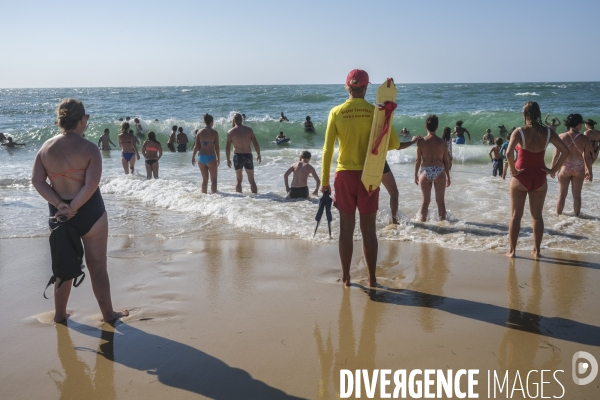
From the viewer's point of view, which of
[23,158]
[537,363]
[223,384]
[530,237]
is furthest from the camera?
[23,158]

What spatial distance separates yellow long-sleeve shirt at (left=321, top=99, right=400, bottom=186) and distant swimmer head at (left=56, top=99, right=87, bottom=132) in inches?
74.1

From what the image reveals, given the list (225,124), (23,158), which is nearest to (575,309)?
(23,158)

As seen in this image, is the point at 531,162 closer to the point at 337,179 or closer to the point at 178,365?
the point at 337,179

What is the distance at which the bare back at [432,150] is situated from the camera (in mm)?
7275

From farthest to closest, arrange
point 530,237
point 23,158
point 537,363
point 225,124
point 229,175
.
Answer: point 225,124 → point 23,158 → point 229,175 → point 530,237 → point 537,363

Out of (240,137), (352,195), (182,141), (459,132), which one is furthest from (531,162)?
(182,141)

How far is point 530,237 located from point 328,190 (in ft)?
10.9

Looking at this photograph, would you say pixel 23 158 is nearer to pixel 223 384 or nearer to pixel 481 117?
pixel 223 384

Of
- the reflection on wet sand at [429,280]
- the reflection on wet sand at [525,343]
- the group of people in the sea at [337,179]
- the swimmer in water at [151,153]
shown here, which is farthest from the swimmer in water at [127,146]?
the reflection on wet sand at [525,343]

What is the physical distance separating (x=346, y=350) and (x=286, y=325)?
577 mm

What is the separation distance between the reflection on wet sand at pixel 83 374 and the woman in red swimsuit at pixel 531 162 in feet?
Result: 13.7

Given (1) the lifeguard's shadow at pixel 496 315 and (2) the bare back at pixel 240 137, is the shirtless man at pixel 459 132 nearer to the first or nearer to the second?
(2) the bare back at pixel 240 137

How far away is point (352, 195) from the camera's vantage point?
445 centimetres

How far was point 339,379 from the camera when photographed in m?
3.14
